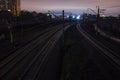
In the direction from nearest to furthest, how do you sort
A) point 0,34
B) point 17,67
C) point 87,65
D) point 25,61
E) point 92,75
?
1. point 92,75
2. point 17,67
3. point 87,65
4. point 25,61
5. point 0,34

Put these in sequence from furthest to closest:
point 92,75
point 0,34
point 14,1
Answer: point 14,1 < point 0,34 < point 92,75

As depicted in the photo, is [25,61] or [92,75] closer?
[92,75]

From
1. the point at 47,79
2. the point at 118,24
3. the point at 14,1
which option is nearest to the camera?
the point at 47,79

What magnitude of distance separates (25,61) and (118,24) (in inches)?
1971

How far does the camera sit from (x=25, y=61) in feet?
118

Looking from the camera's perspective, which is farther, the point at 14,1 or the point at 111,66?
the point at 14,1

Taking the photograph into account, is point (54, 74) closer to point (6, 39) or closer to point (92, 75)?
point (92, 75)

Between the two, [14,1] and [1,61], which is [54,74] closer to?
[1,61]

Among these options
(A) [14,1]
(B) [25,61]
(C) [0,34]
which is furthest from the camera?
(A) [14,1]

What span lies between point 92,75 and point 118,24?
182ft

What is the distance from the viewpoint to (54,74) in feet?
92.4

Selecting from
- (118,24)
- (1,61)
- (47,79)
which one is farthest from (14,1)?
(47,79)

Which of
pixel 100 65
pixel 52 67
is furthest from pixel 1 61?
pixel 100 65

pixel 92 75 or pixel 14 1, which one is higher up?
pixel 14 1
